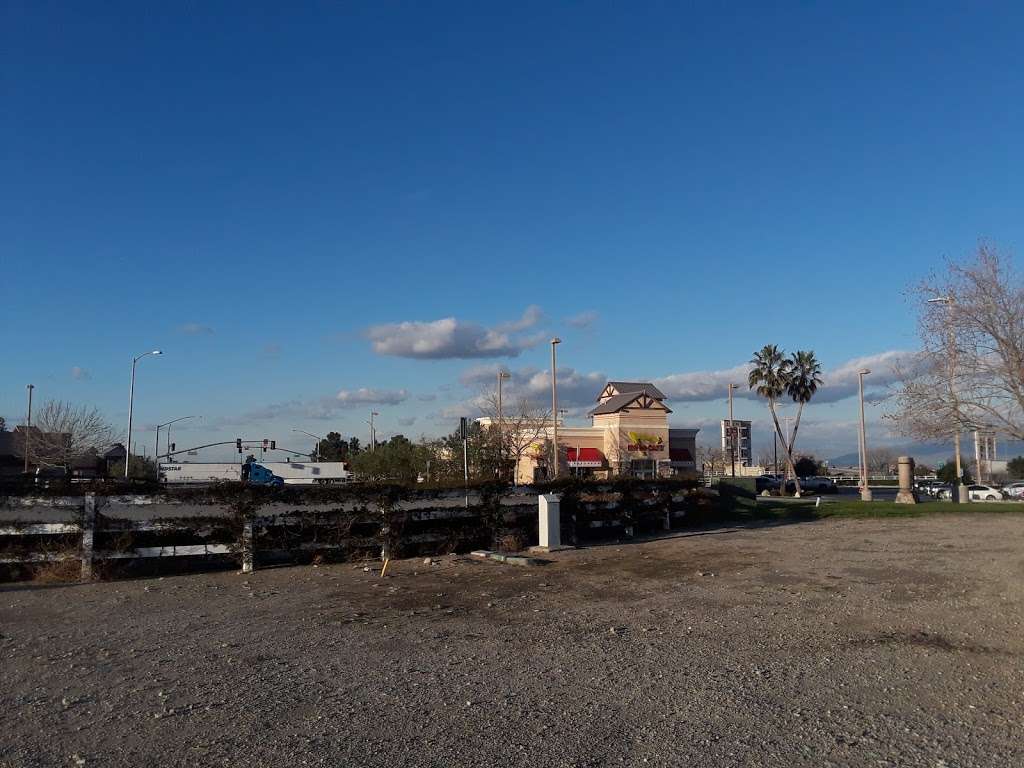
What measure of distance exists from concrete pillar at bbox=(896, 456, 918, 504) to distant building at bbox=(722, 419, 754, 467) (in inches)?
1421

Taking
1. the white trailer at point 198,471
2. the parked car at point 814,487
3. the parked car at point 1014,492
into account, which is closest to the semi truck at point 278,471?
the white trailer at point 198,471

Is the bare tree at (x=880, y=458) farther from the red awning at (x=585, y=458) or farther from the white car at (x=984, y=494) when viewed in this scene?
the white car at (x=984, y=494)

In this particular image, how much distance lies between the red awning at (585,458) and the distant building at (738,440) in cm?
1258

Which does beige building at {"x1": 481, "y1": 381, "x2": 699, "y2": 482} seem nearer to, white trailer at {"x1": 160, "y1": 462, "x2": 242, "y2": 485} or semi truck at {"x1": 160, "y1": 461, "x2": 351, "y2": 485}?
semi truck at {"x1": 160, "y1": 461, "x2": 351, "y2": 485}

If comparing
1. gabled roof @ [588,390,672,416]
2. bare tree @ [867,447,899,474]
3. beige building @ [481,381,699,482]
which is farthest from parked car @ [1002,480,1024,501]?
bare tree @ [867,447,899,474]

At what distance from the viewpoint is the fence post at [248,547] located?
1352 centimetres

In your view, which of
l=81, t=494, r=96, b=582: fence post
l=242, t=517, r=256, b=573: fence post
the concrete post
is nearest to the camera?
l=81, t=494, r=96, b=582: fence post

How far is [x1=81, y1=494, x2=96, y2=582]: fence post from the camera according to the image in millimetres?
12602

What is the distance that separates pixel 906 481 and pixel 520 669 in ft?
111

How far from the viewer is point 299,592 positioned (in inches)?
456

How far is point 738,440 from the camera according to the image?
83750 mm

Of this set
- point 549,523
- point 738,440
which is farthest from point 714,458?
point 549,523

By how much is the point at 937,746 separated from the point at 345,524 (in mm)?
10758

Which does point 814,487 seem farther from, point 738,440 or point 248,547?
point 248,547
